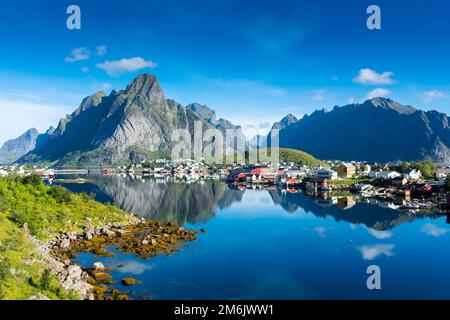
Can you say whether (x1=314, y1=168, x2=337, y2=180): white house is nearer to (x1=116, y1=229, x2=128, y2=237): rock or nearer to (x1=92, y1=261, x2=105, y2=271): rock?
(x1=116, y1=229, x2=128, y2=237): rock

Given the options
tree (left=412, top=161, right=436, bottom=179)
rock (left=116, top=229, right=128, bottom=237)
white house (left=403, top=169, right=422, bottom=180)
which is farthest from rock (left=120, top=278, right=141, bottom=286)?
tree (left=412, top=161, right=436, bottom=179)

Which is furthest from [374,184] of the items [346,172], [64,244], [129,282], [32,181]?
[129,282]

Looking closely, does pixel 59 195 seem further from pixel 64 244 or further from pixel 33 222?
pixel 64 244

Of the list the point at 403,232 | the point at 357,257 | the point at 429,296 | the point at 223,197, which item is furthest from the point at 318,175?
the point at 429,296
